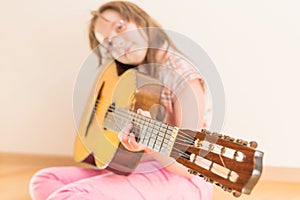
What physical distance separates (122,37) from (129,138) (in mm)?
405

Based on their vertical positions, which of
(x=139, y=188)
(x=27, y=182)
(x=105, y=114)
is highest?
(x=105, y=114)

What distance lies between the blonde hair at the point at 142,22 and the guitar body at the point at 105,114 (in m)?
0.13

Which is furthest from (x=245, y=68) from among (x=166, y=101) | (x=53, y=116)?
(x=53, y=116)

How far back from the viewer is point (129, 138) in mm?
1093

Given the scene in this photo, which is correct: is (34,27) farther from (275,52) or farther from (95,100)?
(275,52)

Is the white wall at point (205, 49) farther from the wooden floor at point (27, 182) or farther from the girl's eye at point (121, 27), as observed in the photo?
the girl's eye at point (121, 27)

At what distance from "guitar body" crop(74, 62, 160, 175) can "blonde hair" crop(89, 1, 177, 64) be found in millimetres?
130

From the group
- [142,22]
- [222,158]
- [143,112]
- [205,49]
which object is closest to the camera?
[222,158]

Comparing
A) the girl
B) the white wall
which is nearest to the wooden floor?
the white wall

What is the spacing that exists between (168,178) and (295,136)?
645 millimetres

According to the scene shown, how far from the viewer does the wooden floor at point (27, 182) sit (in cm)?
149

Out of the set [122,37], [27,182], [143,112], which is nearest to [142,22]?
[122,37]

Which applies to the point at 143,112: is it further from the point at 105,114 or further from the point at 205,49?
the point at 205,49

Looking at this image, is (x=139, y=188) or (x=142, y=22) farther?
(x=142, y=22)
